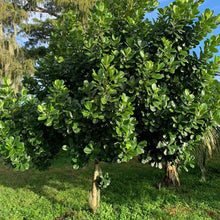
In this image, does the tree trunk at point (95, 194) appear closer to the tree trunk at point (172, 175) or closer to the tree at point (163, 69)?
the tree at point (163, 69)

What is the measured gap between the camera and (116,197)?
5316mm

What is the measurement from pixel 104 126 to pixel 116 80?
973 mm

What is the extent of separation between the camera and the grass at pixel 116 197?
4.46 meters

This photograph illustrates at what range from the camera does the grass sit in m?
4.46

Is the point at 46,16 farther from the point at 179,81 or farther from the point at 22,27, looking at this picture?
the point at 179,81

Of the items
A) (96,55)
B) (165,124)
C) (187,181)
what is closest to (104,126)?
(165,124)

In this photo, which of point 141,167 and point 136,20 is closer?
point 136,20

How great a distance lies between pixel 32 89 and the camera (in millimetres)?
4047

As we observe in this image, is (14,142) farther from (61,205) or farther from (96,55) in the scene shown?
(61,205)

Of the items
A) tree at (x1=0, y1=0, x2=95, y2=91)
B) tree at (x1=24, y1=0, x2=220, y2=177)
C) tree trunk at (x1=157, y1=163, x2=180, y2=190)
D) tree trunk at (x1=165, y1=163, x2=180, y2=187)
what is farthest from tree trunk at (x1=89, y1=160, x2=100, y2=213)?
tree at (x1=0, y1=0, x2=95, y2=91)

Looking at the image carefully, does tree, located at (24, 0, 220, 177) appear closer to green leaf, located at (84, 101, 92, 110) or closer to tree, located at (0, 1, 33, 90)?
green leaf, located at (84, 101, 92, 110)

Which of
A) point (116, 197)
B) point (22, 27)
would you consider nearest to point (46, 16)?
point (22, 27)

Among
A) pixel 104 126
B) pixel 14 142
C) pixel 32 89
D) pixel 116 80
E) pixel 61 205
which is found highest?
pixel 32 89

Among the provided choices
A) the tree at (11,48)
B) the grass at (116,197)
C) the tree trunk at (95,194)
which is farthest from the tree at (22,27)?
the tree trunk at (95,194)
